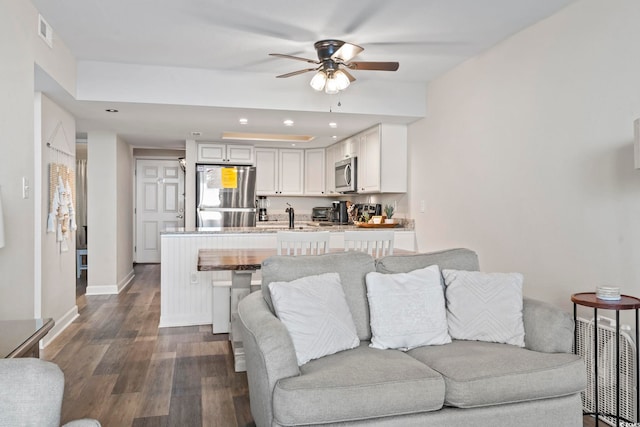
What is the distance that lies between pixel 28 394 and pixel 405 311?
183 centimetres

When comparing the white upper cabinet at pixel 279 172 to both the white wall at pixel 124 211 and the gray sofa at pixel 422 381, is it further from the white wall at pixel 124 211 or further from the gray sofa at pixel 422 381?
the gray sofa at pixel 422 381

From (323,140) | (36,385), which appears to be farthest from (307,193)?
(36,385)

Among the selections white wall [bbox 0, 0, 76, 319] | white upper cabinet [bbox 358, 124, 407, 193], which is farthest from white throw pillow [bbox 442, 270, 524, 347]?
white upper cabinet [bbox 358, 124, 407, 193]

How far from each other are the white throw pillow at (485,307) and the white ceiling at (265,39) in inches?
Answer: 68.7

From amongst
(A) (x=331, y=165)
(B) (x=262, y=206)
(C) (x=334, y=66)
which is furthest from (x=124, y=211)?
(C) (x=334, y=66)

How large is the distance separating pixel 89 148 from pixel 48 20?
3.24 metres

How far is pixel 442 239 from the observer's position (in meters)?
4.59

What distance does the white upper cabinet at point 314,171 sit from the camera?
761 cm

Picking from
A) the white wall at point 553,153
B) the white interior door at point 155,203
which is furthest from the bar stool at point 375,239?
the white interior door at point 155,203

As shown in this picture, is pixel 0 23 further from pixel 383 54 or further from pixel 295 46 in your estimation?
pixel 383 54

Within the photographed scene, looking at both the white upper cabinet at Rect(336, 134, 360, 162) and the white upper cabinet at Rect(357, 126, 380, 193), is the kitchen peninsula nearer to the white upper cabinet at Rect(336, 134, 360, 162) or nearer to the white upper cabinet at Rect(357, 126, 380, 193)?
the white upper cabinet at Rect(357, 126, 380, 193)

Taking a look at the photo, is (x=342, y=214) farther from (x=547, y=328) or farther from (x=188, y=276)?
(x=547, y=328)

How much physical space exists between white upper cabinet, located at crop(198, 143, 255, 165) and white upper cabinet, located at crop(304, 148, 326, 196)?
0.95m

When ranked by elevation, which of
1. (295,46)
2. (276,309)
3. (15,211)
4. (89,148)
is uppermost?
(295,46)
